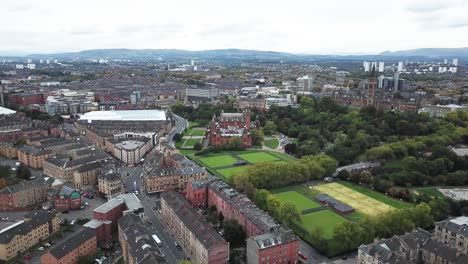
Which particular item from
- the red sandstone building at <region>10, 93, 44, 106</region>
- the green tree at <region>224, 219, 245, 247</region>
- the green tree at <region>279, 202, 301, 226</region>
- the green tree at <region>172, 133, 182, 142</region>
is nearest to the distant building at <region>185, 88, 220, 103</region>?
the red sandstone building at <region>10, 93, 44, 106</region>

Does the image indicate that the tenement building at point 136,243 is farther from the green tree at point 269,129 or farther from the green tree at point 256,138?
the green tree at point 269,129

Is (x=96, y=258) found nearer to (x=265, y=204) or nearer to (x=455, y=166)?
(x=265, y=204)

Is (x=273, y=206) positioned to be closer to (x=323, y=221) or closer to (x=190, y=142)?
(x=323, y=221)

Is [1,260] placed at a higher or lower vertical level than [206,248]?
lower

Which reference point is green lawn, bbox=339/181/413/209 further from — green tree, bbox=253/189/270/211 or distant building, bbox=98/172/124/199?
distant building, bbox=98/172/124/199

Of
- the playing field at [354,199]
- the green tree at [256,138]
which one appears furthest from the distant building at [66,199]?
the green tree at [256,138]

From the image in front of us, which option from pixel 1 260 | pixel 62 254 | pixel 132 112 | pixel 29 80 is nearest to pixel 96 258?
pixel 62 254
